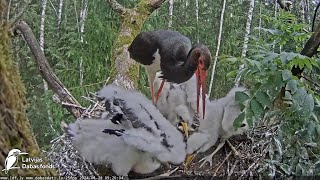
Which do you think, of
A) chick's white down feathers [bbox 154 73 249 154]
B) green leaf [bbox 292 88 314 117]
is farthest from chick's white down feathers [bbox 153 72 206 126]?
green leaf [bbox 292 88 314 117]

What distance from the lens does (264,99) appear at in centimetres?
118

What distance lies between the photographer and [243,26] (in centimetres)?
513

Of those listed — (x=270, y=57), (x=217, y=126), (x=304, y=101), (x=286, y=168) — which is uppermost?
(x=270, y=57)

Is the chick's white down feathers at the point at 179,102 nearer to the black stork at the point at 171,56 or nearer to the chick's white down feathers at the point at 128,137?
the black stork at the point at 171,56

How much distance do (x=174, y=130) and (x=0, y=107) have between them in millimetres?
677

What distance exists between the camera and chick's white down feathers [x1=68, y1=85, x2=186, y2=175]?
1153 millimetres

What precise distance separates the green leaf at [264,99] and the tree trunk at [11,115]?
25.7 inches

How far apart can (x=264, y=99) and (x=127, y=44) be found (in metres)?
1.14

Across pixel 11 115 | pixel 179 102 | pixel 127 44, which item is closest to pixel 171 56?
pixel 179 102

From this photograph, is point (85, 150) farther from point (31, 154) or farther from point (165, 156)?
point (31, 154)

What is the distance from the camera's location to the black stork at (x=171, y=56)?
5.08ft

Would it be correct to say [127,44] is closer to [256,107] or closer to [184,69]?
[184,69]

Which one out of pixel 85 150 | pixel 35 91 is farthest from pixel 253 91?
pixel 35 91

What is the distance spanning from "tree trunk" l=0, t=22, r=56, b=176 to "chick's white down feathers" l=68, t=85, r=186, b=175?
1.44 feet
